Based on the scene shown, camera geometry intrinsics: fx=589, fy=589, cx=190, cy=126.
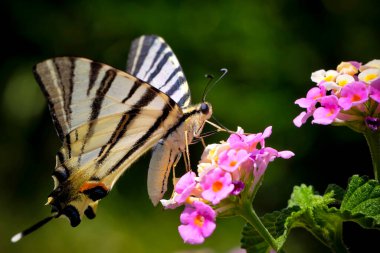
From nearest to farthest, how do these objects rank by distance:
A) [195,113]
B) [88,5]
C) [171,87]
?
1. [195,113]
2. [171,87]
3. [88,5]

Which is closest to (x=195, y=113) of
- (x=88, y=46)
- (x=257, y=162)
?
(x=257, y=162)

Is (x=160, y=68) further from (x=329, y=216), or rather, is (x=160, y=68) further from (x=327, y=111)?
(x=329, y=216)

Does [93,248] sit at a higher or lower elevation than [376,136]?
lower

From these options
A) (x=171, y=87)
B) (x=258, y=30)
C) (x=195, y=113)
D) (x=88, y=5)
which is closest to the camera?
(x=195, y=113)

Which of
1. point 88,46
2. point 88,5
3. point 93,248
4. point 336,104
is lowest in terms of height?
point 93,248

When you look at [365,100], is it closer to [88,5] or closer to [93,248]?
[93,248]

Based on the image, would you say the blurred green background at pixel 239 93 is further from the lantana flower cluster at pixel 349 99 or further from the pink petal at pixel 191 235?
the pink petal at pixel 191 235

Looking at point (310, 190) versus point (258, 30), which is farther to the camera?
point (258, 30)

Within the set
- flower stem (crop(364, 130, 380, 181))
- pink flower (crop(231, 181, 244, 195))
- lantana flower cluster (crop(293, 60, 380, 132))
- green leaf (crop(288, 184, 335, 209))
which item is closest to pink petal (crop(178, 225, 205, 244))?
pink flower (crop(231, 181, 244, 195))

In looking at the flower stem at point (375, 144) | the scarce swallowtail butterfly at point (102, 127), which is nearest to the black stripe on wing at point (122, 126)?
the scarce swallowtail butterfly at point (102, 127)
